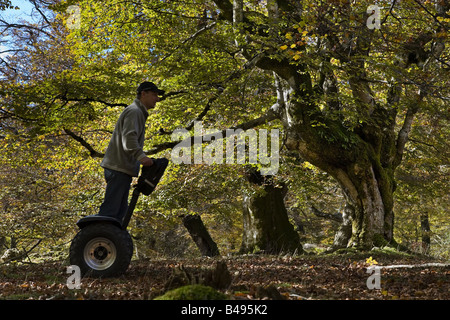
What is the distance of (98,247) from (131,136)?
1393 mm

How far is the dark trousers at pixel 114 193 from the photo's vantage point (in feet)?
17.1

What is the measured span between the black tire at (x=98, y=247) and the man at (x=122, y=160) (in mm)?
237

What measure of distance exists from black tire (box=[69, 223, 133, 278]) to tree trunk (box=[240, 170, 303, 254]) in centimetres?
1009

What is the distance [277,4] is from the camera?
1105 centimetres

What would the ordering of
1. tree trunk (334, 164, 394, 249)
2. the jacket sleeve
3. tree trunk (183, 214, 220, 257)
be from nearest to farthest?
the jacket sleeve, tree trunk (334, 164, 394, 249), tree trunk (183, 214, 220, 257)

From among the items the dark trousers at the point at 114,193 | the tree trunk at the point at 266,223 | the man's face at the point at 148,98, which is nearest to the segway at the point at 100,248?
the dark trousers at the point at 114,193

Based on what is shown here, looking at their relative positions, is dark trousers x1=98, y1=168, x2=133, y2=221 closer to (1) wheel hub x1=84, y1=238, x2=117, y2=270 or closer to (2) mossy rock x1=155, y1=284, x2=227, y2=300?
(1) wheel hub x1=84, y1=238, x2=117, y2=270

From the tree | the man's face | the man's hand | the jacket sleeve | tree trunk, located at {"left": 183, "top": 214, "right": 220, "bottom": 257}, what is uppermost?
the tree

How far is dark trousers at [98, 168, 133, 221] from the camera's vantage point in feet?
17.1

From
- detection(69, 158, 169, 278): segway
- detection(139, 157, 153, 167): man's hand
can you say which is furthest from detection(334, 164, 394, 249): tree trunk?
detection(69, 158, 169, 278): segway

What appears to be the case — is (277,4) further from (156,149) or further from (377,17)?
(156,149)

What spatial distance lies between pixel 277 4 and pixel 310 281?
7995 millimetres

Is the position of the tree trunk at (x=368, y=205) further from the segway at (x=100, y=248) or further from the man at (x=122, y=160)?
the segway at (x=100, y=248)
